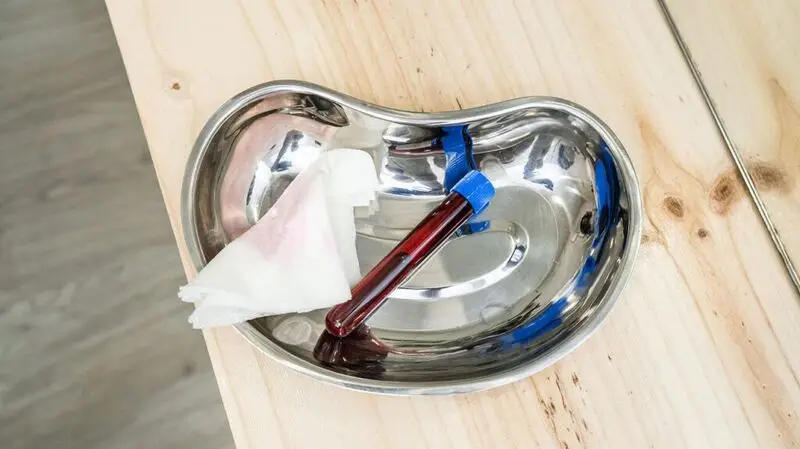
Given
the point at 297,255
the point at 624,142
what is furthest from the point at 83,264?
the point at 624,142

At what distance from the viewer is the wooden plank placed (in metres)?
0.38

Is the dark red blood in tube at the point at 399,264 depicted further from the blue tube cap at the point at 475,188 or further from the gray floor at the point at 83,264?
the gray floor at the point at 83,264

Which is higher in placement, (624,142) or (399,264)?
(624,142)

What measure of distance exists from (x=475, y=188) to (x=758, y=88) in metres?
0.18

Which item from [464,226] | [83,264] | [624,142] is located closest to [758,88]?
[624,142]

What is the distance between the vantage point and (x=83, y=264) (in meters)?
0.64

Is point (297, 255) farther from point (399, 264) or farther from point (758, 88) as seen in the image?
point (758, 88)

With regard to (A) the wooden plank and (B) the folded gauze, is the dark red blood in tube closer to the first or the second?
(B) the folded gauze

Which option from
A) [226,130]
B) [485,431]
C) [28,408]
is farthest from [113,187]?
[485,431]

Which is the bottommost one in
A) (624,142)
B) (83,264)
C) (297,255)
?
(83,264)

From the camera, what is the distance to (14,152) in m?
0.65

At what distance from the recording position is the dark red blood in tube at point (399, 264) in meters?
0.35

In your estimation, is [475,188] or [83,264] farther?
[83,264]

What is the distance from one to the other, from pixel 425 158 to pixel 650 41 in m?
0.16
